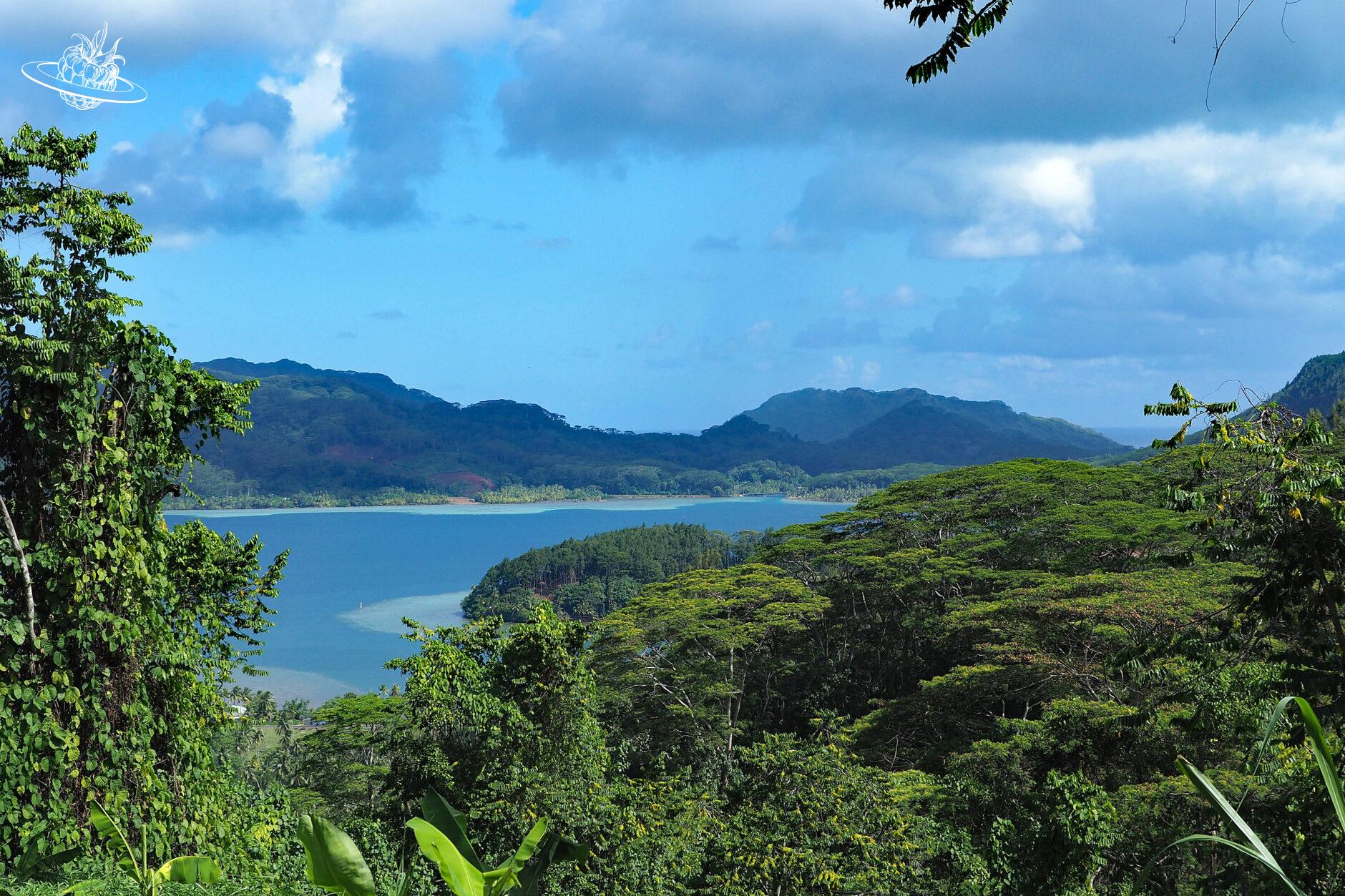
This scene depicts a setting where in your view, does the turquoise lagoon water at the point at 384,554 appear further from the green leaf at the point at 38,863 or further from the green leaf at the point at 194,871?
the green leaf at the point at 194,871

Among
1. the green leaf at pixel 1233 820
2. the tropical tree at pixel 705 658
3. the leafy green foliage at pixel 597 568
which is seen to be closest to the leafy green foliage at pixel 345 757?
the tropical tree at pixel 705 658

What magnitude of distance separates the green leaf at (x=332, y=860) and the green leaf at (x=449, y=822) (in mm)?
221

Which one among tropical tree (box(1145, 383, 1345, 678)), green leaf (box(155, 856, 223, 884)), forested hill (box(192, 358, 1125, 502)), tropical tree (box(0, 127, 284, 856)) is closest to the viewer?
green leaf (box(155, 856, 223, 884))

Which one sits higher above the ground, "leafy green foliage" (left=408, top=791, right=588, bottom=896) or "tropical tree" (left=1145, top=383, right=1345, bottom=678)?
"tropical tree" (left=1145, top=383, right=1345, bottom=678)

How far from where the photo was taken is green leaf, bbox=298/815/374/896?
5.63ft

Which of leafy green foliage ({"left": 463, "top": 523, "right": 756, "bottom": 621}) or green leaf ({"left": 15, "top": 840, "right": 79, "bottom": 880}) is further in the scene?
leafy green foliage ({"left": 463, "top": 523, "right": 756, "bottom": 621})

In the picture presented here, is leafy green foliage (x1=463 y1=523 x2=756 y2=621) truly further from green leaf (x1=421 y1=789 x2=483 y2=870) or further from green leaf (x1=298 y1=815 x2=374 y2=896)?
green leaf (x1=298 y1=815 x2=374 y2=896)

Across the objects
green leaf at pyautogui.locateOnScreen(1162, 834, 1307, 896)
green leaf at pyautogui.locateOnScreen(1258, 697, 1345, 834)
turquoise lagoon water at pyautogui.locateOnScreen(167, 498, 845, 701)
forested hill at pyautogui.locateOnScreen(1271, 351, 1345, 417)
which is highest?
forested hill at pyautogui.locateOnScreen(1271, 351, 1345, 417)

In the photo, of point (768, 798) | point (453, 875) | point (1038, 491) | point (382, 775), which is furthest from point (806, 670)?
point (453, 875)

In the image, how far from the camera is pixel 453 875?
5.67 ft

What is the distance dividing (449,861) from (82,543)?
2.95 metres

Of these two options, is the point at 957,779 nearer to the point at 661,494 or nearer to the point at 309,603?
the point at 309,603

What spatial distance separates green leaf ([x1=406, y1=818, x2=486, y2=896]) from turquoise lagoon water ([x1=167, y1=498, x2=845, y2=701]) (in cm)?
2801

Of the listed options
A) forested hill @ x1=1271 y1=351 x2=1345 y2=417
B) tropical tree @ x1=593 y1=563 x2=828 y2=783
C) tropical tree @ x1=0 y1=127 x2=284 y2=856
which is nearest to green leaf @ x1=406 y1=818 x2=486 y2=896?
tropical tree @ x1=0 y1=127 x2=284 y2=856
